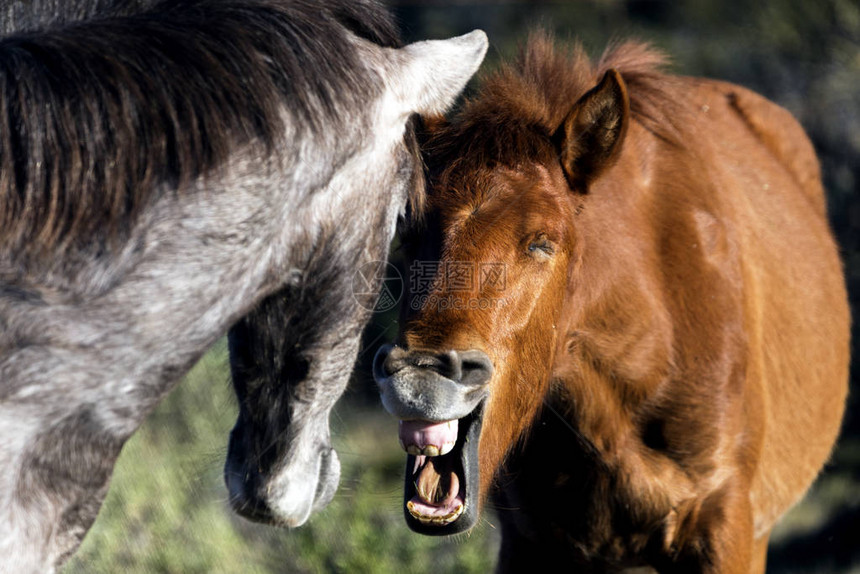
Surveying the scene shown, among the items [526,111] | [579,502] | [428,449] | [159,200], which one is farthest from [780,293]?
[159,200]

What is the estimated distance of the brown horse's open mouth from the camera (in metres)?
2.31

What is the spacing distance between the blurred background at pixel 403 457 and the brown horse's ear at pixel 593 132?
162cm

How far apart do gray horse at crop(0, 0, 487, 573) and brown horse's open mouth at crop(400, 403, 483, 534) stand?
1.89ft

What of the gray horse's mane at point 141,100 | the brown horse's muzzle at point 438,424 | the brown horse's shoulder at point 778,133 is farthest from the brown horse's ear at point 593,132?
the brown horse's shoulder at point 778,133

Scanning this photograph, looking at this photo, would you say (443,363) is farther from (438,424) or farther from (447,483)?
(447,483)

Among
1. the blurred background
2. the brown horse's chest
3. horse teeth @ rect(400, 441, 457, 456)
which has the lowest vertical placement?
the blurred background

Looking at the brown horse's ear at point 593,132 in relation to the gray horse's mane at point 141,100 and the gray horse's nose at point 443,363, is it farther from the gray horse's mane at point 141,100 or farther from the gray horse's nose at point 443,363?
the gray horse's mane at point 141,100

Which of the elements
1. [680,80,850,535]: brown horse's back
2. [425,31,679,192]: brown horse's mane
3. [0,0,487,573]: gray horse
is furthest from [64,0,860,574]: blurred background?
[0,0,487,573]: gray horse

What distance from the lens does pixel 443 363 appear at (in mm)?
2156

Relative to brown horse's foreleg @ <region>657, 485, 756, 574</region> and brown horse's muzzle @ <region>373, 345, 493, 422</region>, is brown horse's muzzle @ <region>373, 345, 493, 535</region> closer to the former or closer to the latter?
brown horse's muzzle @ <region>373, 345, 493, 422</region>

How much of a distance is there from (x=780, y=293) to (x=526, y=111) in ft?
4.66

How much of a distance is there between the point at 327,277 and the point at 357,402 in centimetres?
438

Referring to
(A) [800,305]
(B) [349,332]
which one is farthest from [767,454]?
(B) [349,332]

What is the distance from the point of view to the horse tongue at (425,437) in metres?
2.21
